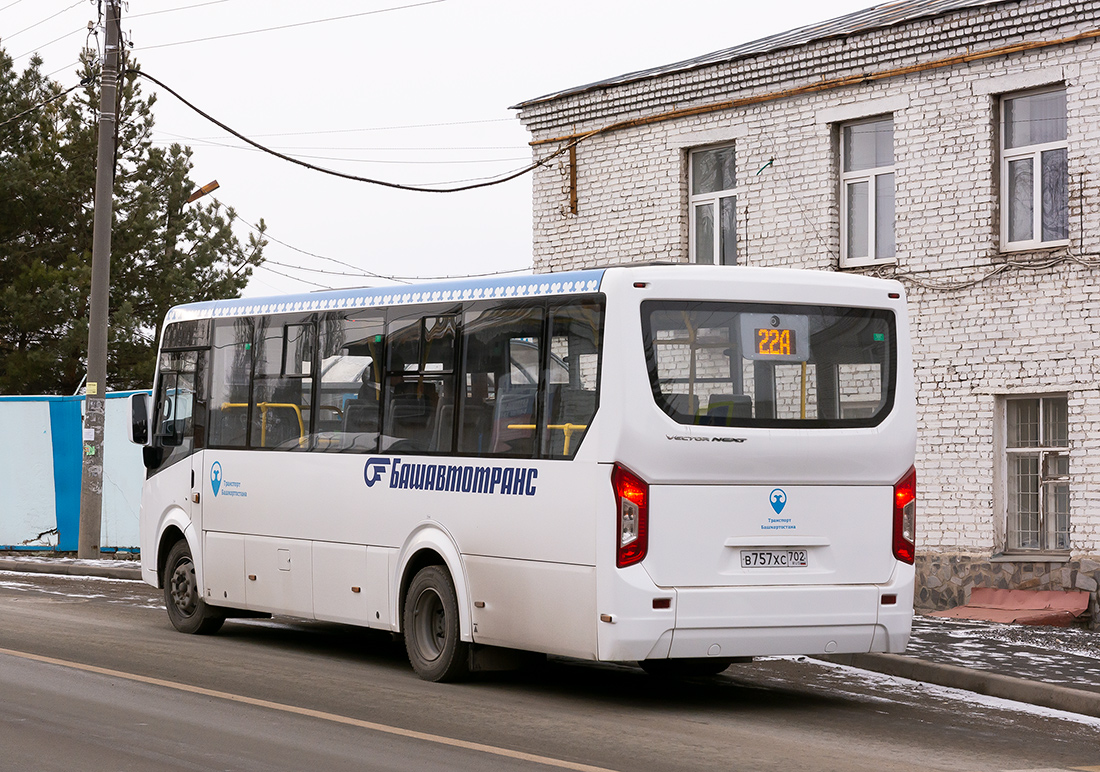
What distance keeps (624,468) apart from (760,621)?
1.31 meters

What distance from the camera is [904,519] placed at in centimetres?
1045

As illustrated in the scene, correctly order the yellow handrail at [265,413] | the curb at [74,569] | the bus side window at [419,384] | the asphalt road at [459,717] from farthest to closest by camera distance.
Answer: the curb at [74,569] → the yellow handrail at [265,413] → the bus side window at [419,384] → the asphalt road at [459,717]

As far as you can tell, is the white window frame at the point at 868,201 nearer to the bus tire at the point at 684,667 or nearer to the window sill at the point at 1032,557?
the window sill at the point at 1032,557

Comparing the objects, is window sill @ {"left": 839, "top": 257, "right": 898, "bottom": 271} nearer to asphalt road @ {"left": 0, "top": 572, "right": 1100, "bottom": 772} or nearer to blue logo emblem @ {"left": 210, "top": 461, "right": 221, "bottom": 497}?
asphalt road @ {"left": 0, "top": 572, "right": 1100, "bottom": 772}

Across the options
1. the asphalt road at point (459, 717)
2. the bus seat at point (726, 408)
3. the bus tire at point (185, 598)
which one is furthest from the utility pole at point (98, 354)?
the bus seat at point (726, 408)

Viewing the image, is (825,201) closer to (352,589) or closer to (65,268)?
(352,589)

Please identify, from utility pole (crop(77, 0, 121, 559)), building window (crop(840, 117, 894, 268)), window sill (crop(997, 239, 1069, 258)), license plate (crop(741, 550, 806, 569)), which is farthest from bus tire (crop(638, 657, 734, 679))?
utility pole (crop(77, 0, 121, 559))

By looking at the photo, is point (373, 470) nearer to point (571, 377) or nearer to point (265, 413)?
point (265, 413)

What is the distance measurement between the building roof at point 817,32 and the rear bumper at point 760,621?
871 centimetres

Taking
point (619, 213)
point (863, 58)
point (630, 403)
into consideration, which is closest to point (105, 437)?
point (619, 213)

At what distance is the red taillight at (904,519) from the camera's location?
10.4m

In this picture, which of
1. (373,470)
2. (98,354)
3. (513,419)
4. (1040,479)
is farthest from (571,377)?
(98,354)

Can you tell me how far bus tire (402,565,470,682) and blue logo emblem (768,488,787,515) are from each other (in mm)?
2310

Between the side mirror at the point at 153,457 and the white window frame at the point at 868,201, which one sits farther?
the white window frame at the point at 868,201
